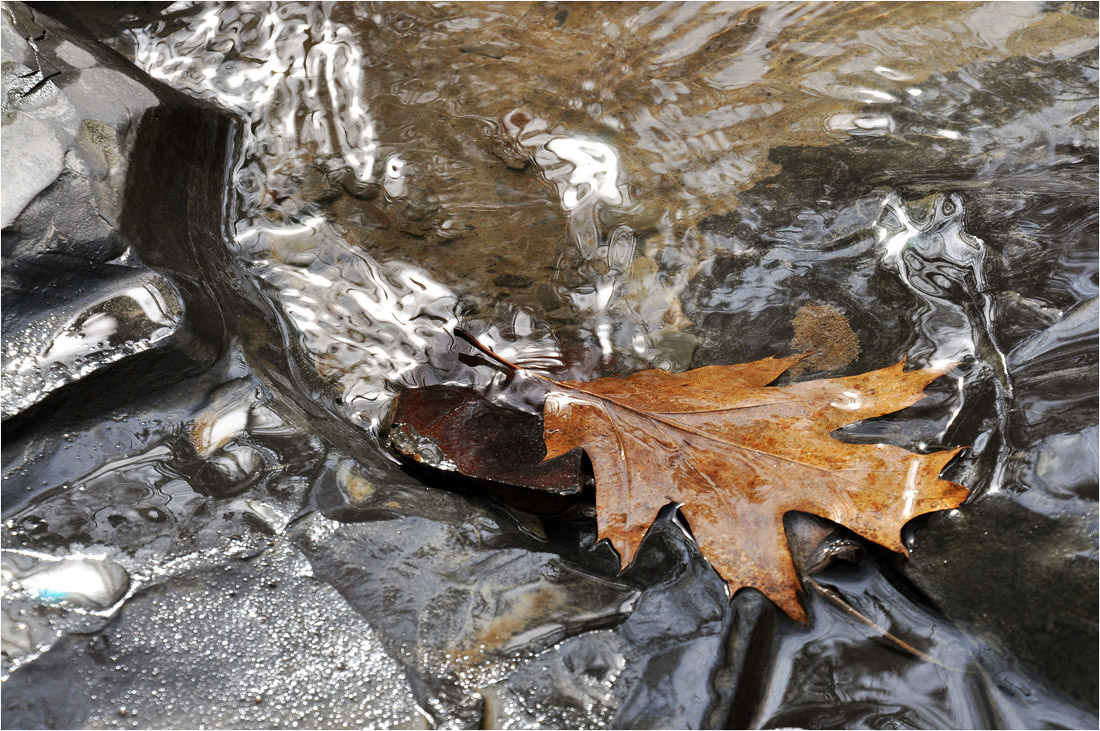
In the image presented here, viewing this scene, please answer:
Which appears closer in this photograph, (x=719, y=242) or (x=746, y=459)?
(x=746, y=459)

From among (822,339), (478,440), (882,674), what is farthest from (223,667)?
(822,339)

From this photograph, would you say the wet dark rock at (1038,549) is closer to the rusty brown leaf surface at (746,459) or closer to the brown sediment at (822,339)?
the rusty brown leaf surface at (746,459)

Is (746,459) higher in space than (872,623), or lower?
higher

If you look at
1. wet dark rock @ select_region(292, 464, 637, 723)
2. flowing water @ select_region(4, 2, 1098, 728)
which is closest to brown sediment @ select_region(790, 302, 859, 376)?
flowing water @ select_region(4, 2, 1098, 728)

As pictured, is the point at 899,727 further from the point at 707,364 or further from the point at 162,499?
the point at 162,499

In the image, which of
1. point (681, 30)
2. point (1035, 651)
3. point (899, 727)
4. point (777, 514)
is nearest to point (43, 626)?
point (777, 514)

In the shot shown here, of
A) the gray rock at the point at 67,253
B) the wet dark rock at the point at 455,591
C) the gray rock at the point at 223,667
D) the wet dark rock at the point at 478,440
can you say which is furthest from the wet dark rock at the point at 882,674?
the gray rock at the point at 67,253

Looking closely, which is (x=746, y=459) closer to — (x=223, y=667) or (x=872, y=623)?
(x=872, y=623)
